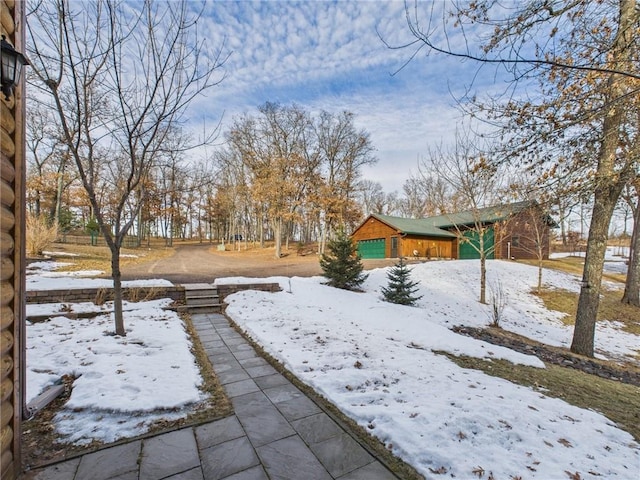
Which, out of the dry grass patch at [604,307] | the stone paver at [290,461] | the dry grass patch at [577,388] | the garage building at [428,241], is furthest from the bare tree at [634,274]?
the stone paver at [290,461]

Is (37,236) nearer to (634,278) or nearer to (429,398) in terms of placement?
(429,398)

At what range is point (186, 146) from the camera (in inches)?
199

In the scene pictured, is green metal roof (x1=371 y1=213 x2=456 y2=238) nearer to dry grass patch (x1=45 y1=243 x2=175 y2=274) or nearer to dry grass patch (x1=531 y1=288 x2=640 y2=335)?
dry grass patch (x1=531 y1=288 x2=640 y2=335)

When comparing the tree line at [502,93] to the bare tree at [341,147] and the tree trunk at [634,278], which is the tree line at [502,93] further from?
the bare tree at [341,147]

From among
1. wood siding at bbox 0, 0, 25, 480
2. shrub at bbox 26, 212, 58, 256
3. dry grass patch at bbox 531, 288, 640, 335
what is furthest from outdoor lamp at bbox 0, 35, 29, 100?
dry grass patch at bbox 531, 288, 640, 335

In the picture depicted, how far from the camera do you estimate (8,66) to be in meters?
1.80

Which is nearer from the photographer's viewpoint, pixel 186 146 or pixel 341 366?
pixel 341 366

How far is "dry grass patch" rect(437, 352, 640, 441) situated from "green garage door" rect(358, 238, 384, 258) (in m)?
18.2

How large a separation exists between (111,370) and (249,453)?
2.21 metres

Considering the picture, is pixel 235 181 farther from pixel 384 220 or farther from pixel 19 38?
pixel 19 38

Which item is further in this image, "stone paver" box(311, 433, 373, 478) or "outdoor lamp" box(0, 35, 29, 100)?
"stone paver" box(311, 433, 373, 478)

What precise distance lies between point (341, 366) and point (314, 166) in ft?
71.7

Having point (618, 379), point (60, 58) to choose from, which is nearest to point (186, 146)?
point (60, 58)

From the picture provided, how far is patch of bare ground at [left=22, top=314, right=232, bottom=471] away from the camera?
2033 millimetres
